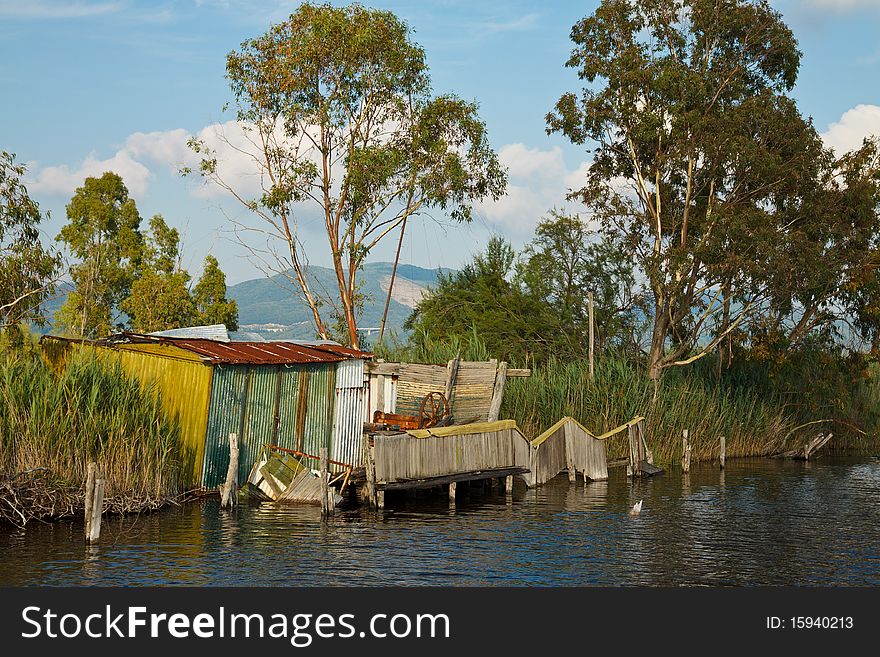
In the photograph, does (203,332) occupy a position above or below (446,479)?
above

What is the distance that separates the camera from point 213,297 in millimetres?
49688

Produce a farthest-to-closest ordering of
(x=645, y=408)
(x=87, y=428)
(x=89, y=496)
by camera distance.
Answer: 1. (x=645, y=408)
2. (x=87, y=428)
3. (x=89, y=496)

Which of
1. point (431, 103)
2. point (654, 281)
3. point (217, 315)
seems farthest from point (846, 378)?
point (217, 315)

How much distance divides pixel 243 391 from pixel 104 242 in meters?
26.2

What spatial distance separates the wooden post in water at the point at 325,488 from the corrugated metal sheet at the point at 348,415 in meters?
3.67

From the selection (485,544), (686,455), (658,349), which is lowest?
(485,544)

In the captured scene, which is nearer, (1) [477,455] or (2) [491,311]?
(1) [477,455]

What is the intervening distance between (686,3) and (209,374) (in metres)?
25.8

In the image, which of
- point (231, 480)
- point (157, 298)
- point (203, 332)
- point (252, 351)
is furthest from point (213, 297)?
point (231, 480)

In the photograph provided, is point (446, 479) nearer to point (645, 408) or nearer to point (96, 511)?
point (96, 511)

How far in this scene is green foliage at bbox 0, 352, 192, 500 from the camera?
2005 centimetres

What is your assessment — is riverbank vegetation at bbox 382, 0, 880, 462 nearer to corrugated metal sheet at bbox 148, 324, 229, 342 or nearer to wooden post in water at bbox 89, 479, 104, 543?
corrugated metal sheet at bbox 148, 324, 229, 342

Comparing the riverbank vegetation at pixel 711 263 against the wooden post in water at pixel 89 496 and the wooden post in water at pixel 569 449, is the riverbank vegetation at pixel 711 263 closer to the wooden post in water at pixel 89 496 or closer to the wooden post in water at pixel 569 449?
the wooden post in water at pixel 569 449

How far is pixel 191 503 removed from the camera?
23734 mm
